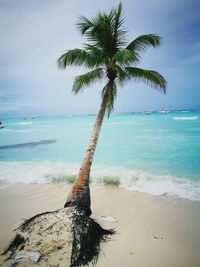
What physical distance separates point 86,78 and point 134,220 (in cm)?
520

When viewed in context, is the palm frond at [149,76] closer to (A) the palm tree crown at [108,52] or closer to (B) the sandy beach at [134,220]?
(A) the palm tree crown at [108,52]

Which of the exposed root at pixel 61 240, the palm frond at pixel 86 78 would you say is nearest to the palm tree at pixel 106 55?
the palm frond at pixel 86 78

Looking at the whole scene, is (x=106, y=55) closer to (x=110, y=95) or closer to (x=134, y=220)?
(x=110, y=95)

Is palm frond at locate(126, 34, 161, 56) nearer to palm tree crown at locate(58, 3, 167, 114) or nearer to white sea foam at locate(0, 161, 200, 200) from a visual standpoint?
palm tree crown at locate(58, 3, 167, 114)

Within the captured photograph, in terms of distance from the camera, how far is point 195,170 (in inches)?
428

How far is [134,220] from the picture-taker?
5.63 m

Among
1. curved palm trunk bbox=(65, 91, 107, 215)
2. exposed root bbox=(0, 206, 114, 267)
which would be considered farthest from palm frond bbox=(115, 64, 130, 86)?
exposed root bbox=(0, 206, 114, 267)

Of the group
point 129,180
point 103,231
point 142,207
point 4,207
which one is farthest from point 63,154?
point 103,231

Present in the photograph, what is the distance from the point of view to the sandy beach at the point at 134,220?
4074 millimetres

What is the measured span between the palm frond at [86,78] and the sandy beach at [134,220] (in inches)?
172

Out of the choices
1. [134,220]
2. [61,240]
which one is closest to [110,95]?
[134,220]

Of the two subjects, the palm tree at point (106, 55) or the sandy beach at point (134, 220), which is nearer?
the sandy beach at point (134, 220)

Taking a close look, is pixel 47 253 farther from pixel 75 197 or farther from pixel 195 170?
pixel 195 170

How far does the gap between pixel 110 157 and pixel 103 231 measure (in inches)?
449
